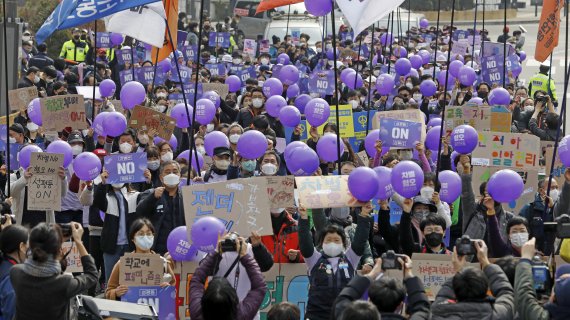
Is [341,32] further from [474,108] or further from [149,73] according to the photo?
[474,108]

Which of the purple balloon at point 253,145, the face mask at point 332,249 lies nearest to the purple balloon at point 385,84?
the purple balloon at point 253,145

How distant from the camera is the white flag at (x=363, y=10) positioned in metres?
11.4

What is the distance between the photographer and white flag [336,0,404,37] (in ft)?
37.4

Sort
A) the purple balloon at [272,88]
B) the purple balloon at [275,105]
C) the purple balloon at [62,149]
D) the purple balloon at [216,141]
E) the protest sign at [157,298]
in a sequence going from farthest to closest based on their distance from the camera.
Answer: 1. the purple balloon at [272,88]
2. the purple balloon at [275,105]
3. the purple balloon at [216,141]
4. the purple balloon at [62,149]
5. the protest sign at [157,298]

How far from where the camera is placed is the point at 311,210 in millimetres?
10281

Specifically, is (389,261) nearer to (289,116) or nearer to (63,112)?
(63,112)

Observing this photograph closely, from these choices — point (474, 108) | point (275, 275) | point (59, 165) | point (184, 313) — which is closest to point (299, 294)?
point (275, 275)

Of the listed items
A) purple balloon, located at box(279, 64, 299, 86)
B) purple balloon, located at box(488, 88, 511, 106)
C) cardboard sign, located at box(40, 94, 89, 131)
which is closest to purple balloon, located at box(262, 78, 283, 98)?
purple balloon, located at box(279, 64, 299, 86)

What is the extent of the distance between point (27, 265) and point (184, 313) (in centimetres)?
234

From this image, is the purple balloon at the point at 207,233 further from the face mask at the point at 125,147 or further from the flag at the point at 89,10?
the flag at the point at 89,10

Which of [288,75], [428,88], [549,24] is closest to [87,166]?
[549,24]

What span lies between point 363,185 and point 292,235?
0.66 m

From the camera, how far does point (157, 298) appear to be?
30.0ft

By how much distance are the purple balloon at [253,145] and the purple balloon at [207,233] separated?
2.75m
